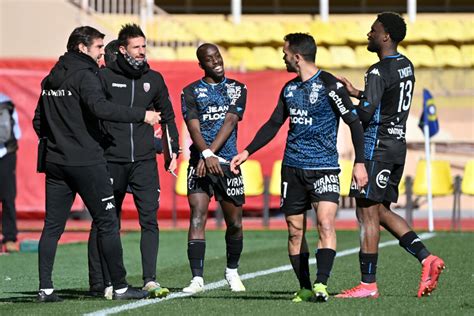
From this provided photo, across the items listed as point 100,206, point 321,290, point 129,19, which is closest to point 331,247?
point 321,290

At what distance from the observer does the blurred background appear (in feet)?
77.4

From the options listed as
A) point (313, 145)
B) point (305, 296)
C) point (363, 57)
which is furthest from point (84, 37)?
point (363, 57)

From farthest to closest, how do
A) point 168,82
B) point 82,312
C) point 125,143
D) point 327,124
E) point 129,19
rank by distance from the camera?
1. point 129,19
2. point 168,82
3. point 125,143
4. point 327,124
5. point 82,312

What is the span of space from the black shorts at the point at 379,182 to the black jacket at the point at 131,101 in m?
Result: 1.63

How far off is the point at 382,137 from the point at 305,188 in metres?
0.82

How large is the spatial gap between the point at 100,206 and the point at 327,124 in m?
1.88

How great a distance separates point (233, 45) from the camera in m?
31.0

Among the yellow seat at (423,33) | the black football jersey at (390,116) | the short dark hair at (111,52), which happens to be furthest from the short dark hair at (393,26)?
the yellow seat at (423,33)

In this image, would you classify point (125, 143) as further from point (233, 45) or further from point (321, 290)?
point (233, 45)

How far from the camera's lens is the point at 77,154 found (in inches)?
419

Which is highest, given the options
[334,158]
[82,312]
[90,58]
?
[90,58]

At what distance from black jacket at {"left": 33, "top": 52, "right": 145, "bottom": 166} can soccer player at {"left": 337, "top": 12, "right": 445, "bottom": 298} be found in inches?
79.0

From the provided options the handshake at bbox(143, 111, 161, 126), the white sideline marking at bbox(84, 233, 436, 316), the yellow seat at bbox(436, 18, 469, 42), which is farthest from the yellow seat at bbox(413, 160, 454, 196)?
the handshake at bbox(143, 111, 161, 126)

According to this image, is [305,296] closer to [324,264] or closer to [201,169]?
[324,264]
